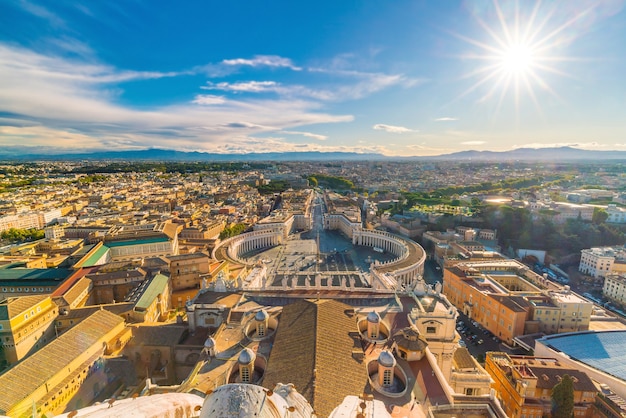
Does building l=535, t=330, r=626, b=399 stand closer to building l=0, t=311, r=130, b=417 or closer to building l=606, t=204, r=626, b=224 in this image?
building l=0, t=311, r=130, b=417

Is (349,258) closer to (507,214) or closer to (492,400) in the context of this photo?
(507,214)

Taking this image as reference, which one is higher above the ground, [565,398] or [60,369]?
[60,369]

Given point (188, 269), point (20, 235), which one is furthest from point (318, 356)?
point (20, 235)

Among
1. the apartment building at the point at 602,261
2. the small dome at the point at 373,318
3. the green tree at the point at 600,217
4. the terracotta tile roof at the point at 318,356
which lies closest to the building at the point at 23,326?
the terracotta tile roof at the point at 318,356

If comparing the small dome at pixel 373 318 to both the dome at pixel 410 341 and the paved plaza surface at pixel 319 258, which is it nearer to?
the dome at pixel 410 341

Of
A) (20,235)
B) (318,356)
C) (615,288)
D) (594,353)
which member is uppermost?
(318,356)

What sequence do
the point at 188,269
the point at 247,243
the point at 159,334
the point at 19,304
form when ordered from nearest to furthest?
the point at 19,304
the point at 159,334
the point at 188,269
the point at 247,243

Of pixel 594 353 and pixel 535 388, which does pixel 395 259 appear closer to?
pixel 594 353
